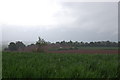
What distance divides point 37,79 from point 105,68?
2.57 metres

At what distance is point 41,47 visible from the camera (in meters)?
25.2

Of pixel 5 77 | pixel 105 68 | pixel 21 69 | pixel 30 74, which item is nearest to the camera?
pixel 5 77

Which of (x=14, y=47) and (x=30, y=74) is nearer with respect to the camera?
(x=30, y=74)

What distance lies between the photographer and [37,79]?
167 inches

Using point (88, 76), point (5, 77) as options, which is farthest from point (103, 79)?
point (5, 77)

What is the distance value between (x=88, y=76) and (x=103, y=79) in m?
0.51

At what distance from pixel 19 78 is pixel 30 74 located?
34cm

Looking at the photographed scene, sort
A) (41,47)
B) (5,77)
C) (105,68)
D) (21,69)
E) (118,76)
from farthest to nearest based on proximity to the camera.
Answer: (41,47)
(105,68)
(118,76)
(21,69)
(5,77)

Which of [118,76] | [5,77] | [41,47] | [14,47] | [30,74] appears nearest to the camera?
[5,77]

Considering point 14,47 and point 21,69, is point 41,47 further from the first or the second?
point 21,69

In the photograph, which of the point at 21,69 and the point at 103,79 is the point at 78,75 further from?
the point at 21,69

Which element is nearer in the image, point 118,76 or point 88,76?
point 88,76

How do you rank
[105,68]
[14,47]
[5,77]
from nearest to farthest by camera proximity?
[5,77]
[105,68]
[14,47]

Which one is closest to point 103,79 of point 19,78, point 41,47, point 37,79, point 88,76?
point 88,76
